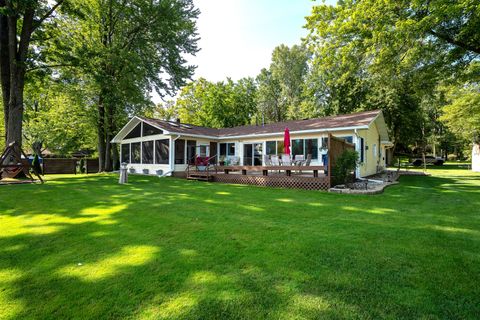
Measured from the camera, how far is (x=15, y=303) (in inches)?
89.1

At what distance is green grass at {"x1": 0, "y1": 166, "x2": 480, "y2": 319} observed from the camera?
2170 millimetres

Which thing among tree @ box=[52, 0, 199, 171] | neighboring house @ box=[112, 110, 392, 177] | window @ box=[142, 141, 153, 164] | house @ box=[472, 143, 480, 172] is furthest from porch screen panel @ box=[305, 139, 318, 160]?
house @ box=[472, 143, 480, 172]

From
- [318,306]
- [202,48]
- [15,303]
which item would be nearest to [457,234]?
[318,306]

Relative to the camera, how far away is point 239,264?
2959 mm

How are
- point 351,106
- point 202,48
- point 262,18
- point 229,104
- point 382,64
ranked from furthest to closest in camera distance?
point 229,104, point 351,106, point 202,48, point 262,18, point 382,64

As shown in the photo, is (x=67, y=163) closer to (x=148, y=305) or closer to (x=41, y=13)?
(x=41, y=13)

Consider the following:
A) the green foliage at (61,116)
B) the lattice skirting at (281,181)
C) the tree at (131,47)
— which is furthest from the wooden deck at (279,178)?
the green foliage at (61,116)

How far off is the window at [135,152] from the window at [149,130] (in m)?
1.40

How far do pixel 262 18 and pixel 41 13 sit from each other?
1246 cm

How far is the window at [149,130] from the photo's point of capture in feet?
52.3

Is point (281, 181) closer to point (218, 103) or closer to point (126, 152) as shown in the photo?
point (126, 152)

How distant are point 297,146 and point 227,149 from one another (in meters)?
5.28

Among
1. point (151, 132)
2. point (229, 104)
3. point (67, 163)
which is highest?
point (229, 104)

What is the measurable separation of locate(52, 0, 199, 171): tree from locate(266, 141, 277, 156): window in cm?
991
